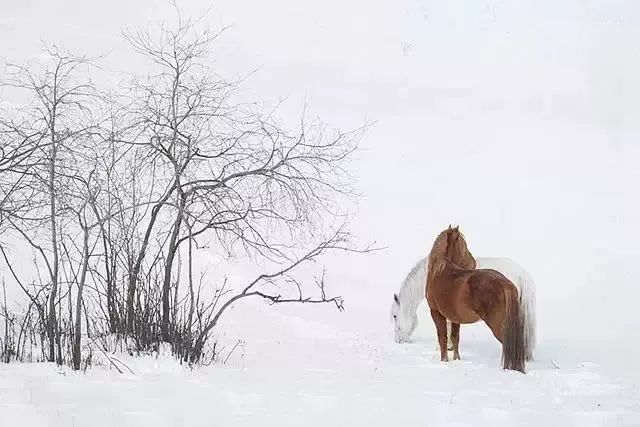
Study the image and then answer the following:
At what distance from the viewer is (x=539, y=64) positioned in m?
15.0

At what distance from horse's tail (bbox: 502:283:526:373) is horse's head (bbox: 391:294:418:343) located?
1655 mm

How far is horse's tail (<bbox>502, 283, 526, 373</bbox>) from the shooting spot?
652cm

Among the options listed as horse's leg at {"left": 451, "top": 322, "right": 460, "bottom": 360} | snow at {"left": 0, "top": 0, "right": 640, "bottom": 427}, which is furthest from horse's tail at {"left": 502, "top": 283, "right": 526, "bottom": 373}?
horse's leg at {"left": 451, "top": 322, "right": 460, "bottom": 360}

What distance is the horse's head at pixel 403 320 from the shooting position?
8156mm

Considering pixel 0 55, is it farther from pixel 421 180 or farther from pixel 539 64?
pixel 539 64

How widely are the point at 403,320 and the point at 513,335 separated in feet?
5.96

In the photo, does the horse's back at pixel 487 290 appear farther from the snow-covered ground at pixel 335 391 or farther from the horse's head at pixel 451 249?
the snow-covered ground at pixel 335 391

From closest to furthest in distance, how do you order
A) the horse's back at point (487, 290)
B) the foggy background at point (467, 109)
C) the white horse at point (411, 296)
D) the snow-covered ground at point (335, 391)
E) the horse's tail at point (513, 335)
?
the snow-covered ground at point (335, 391) < the horse's tail at point (513, 335) < the horse's back at point (487, 290) < the white horse at point (411, 296) < the foggy background at point (467, 109)

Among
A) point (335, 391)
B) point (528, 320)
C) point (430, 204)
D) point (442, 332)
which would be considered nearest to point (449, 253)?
point (442, 332)

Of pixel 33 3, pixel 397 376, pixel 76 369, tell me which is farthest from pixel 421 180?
pixel 33 3

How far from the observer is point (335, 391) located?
18.4 feet

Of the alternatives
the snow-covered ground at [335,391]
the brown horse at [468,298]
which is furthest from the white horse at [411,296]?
the brown horse at [468,298]

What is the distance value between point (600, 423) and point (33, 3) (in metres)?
14.3

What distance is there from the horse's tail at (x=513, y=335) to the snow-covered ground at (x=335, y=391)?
126mm
